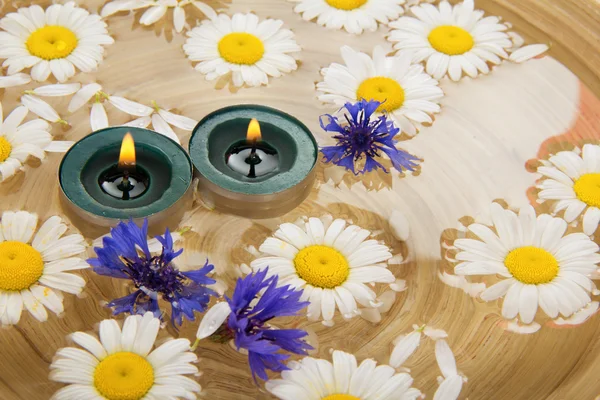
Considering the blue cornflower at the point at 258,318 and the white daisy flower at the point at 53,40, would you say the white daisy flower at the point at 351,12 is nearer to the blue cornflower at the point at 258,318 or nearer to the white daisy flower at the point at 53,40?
the white daisy flower at the point at 53,40

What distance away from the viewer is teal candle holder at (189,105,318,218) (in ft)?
2.31

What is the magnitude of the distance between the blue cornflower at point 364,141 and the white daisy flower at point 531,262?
0.09 m

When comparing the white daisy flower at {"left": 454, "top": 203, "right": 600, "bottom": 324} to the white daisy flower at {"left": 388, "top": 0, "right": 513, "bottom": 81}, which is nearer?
the white daisy flower at {"left": 454, "top": 203, "right": 600, "bottom": 324}

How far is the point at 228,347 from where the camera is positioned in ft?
2.07

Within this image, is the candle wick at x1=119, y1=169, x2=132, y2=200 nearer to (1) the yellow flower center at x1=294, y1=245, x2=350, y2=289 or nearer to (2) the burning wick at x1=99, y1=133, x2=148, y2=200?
(2) the burning wick at x1=99, y1=133, x2=148, y2=200

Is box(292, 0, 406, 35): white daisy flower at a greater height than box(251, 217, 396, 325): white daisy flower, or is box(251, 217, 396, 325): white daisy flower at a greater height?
box(292, 0, 406, 35): white daisy flower

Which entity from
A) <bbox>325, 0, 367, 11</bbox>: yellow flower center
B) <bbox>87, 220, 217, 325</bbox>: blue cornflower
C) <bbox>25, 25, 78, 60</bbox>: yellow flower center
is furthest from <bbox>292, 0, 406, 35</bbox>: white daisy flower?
<bbox>87, 220, 217, 325</bbox>: blue cornflower

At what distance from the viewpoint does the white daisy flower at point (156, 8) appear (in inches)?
33.7

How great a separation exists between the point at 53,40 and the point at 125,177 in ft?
0.63

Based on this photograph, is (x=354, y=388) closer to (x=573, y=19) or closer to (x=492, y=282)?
(x=492, y=282)

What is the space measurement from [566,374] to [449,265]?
12cm

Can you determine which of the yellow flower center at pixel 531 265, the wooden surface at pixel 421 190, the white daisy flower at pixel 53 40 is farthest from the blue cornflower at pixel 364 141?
the white daisy flower at pixel 53 40

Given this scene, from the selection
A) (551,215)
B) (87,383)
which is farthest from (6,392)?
(551,215)

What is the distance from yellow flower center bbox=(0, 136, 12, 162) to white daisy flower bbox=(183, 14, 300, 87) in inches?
7.1
